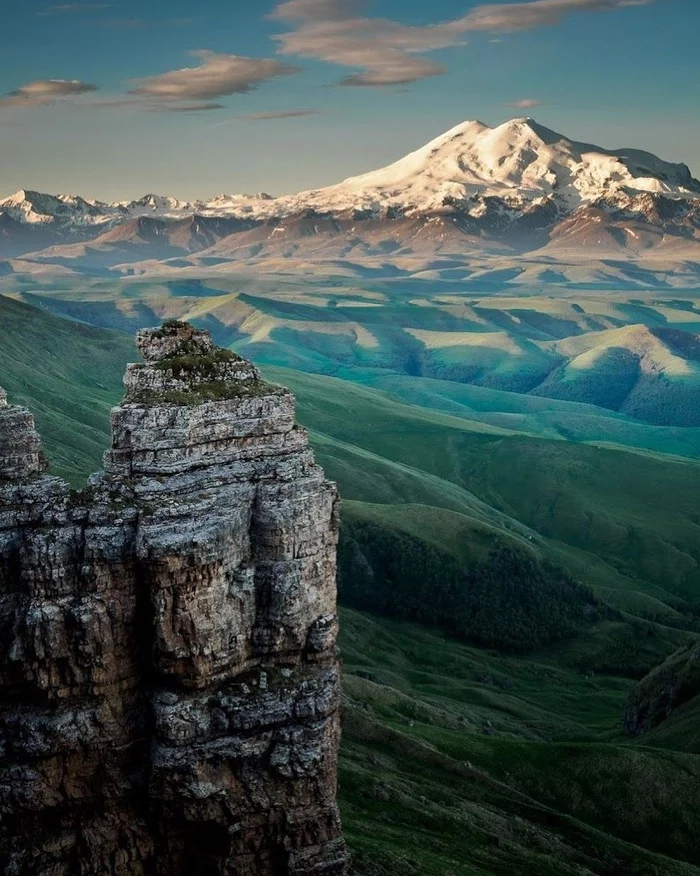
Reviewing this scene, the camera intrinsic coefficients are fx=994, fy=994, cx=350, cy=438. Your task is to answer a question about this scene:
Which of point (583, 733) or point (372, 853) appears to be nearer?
point (372, 853)

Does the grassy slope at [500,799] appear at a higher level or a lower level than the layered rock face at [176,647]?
lower

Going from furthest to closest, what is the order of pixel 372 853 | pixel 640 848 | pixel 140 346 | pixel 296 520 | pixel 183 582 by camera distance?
pixel 640 848, pixel 372 853, pixel 140 346, pixel 296 520, pixel 183 582

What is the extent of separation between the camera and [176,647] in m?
58.9

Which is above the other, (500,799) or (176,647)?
(176,647)

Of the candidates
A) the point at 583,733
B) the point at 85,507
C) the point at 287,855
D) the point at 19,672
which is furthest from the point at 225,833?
the point at 583,733

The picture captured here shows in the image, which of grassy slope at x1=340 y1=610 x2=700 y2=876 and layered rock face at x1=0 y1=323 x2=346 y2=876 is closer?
layered rock face at x1=0 y1=323 x2=346 y2=876

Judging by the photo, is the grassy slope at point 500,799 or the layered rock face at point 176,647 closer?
the layered rock face at point 176,647

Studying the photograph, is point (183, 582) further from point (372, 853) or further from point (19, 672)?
point (372, 853)

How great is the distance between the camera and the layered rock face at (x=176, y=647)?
192ft

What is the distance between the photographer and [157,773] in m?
60.4

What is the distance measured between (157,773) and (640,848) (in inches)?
3270

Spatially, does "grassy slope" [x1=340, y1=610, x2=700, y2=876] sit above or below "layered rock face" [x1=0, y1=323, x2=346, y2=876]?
below

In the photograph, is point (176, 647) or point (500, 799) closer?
point (176, 647)

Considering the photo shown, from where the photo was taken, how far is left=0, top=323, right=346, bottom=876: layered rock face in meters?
58.6
